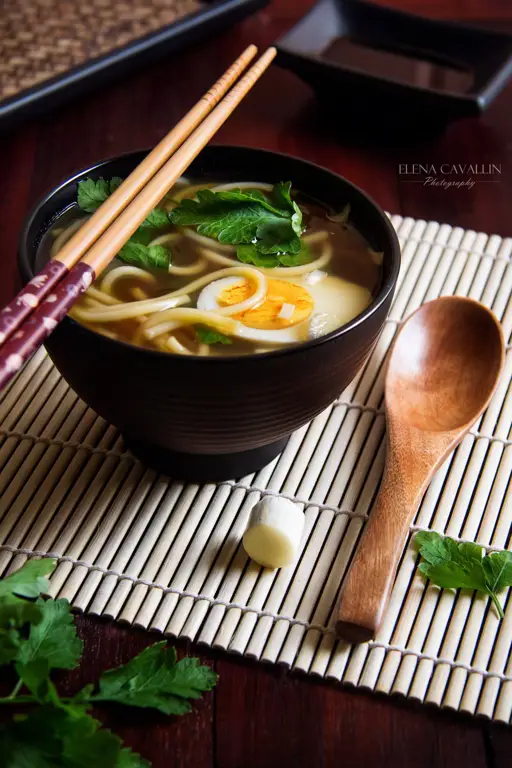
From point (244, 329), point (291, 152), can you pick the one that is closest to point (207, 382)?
point (244, 329)

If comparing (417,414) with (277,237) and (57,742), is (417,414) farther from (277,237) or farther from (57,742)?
(57,742)

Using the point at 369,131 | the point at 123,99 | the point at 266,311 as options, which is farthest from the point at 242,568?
the point at 123,99

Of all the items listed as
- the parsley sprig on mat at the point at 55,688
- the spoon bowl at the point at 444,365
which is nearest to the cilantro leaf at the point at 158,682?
the parsley sprig on mat at the point at 55,688

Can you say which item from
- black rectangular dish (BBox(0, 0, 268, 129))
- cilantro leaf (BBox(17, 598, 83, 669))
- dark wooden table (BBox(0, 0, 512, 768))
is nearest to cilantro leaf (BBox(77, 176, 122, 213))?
dark wooden table (BBox(0, 0, 512, 768))

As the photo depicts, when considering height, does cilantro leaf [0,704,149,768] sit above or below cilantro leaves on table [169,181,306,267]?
below

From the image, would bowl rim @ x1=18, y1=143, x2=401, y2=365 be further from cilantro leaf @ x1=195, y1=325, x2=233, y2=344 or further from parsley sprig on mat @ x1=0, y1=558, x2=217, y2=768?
parsley sprig on mat @ x1=0, y1=558, x2=217, y2=768
